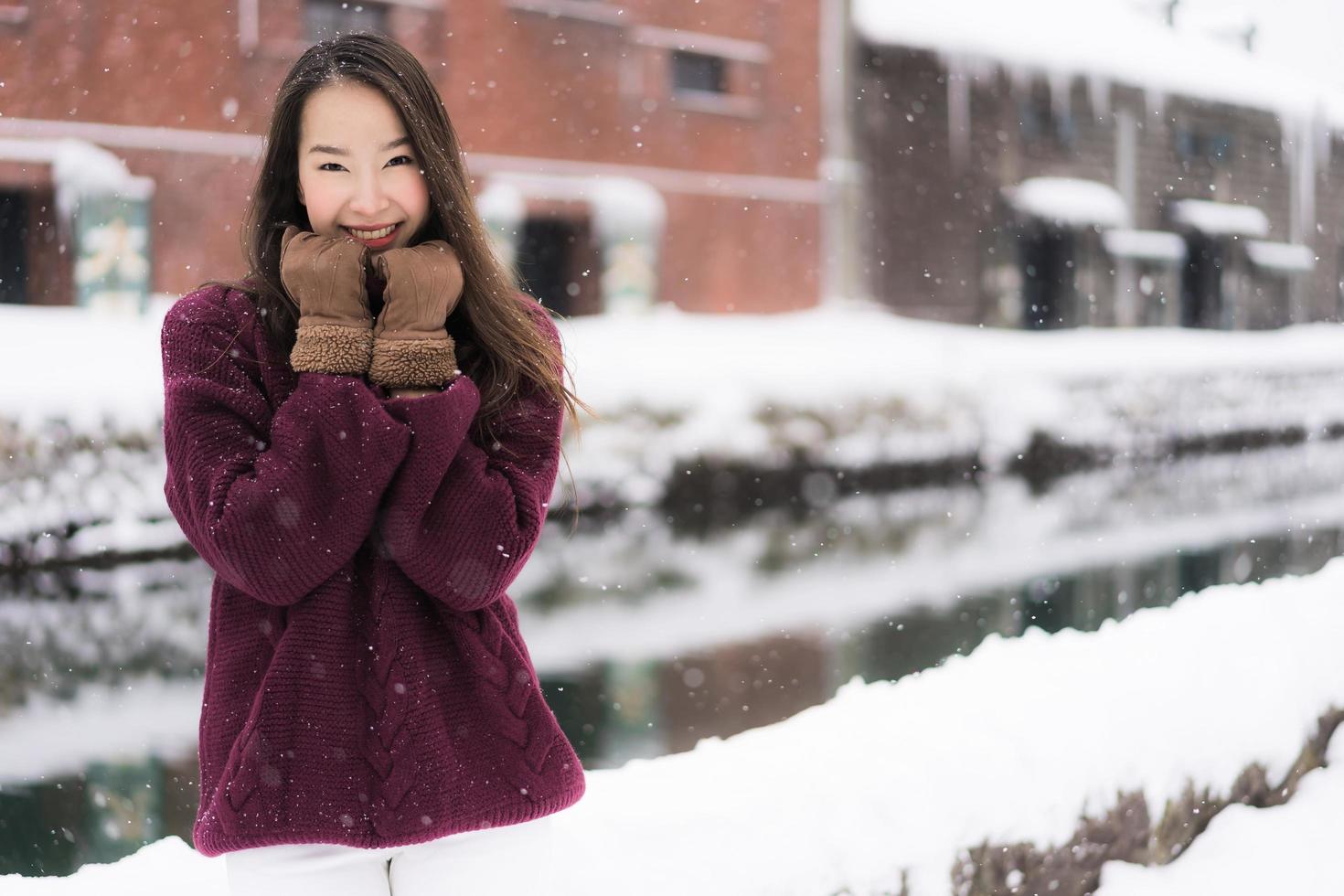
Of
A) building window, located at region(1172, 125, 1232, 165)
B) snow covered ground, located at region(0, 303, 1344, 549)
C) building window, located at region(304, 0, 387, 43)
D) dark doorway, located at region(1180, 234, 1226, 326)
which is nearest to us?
snow covered ground, located at region(0, 303, 1344, 549)

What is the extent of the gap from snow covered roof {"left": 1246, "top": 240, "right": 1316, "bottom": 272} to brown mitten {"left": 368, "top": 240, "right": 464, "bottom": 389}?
880 inches

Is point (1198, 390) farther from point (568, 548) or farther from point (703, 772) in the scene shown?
point (703, 772)

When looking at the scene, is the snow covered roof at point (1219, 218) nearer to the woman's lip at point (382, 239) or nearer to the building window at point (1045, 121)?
the building window at point (1045, 121)

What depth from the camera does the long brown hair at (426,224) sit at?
1.22 m

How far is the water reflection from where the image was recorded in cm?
416

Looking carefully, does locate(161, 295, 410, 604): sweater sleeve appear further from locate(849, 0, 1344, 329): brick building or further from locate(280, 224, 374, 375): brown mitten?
locate(849, 0, 1344, 329): brick building

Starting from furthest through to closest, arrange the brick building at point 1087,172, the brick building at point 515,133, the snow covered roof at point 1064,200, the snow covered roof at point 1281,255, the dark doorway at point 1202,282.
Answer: the snow covered roof at point 1281,255 < the dark doorway at point 1202,282 < the snow covered roof at point 1064,200 < the brick building at point 1087,172 < the brick building at point 515,133

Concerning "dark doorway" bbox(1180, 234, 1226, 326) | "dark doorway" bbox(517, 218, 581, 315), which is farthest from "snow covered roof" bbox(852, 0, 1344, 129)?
"dark doorway" bbox(517, 218, 581, 315)

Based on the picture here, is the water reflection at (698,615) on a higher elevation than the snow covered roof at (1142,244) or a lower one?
lower

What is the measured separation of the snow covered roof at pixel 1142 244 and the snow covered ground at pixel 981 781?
56.3 feet

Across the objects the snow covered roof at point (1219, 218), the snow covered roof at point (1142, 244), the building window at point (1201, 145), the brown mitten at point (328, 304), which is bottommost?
the brown mitten at point (328, 304)

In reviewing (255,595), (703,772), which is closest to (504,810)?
(255,595)

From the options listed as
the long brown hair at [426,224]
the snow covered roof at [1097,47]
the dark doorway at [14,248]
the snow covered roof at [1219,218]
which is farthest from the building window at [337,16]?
the snow covered roof at [1219,218]

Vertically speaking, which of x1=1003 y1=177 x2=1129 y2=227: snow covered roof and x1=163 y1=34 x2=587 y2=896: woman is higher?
x1=1003 y1=177 x2=1129 y2=227: snow covered roof
